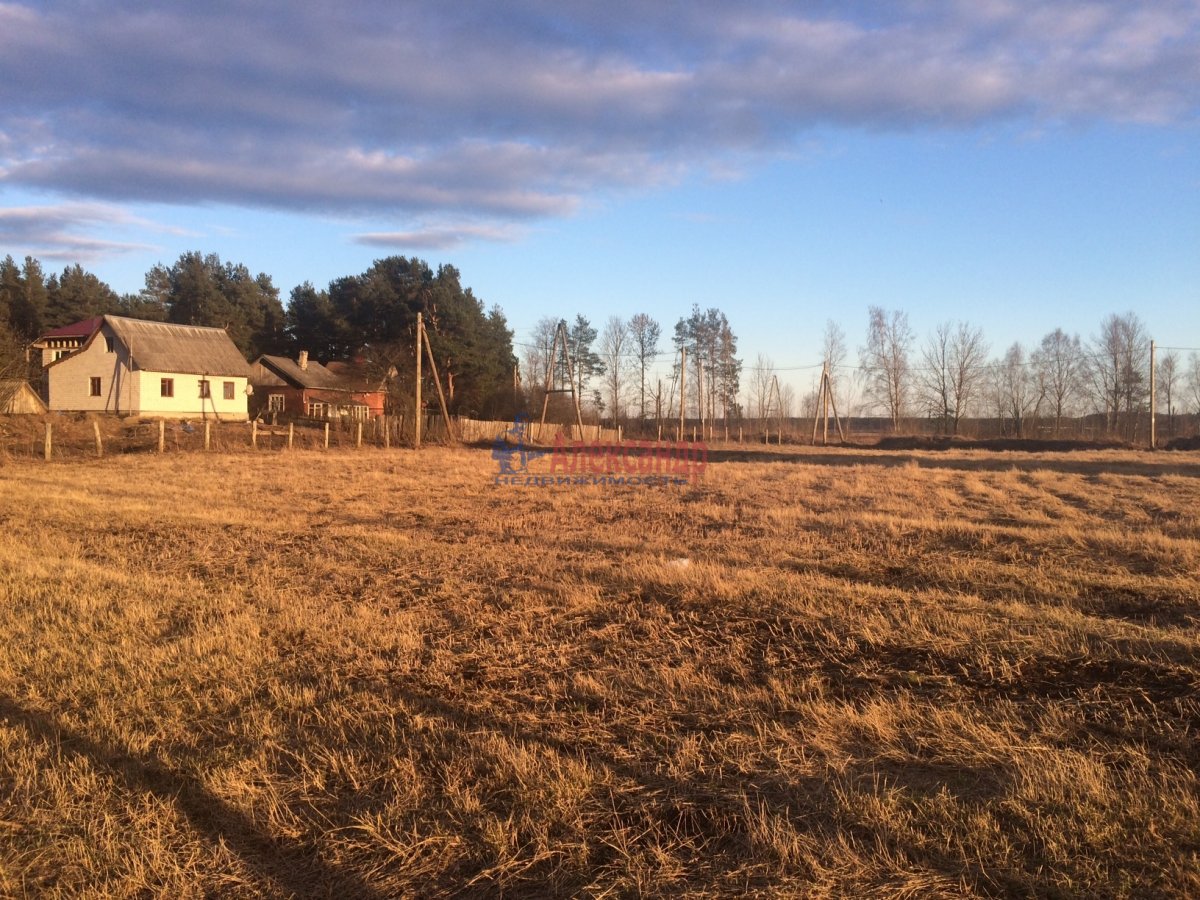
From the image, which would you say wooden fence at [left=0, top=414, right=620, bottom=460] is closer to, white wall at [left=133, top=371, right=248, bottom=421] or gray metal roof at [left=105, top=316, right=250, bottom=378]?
white wall at [left=133, top=371, right=248, bottom=421]

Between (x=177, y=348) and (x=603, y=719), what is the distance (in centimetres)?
5010

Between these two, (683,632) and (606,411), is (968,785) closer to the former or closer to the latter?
(683,632)

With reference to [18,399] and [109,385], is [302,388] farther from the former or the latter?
[18,399]

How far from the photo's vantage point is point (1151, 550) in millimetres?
9445

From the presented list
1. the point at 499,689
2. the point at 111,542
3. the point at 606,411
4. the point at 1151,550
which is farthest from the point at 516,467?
the point at 606,411

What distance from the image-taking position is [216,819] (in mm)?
3516

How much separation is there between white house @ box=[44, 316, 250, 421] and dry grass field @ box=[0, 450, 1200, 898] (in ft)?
130

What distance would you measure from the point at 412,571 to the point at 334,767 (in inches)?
205

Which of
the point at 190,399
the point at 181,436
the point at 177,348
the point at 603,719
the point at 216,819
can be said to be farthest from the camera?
the point at 190,399

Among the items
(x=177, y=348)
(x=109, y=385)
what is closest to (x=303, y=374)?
(x=177, y=348)

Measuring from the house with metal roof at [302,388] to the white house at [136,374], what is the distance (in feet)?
19.9

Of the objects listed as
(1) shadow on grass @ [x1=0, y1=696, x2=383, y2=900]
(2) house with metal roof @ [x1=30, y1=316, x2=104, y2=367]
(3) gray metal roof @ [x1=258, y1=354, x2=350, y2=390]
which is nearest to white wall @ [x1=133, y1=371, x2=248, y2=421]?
(3) gray metal roof @ [x1=258, y1=354, x2=350, y2=390]

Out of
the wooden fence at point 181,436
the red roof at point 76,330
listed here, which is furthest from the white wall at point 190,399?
the red roof at point 76,330

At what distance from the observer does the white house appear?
44.2 meters
